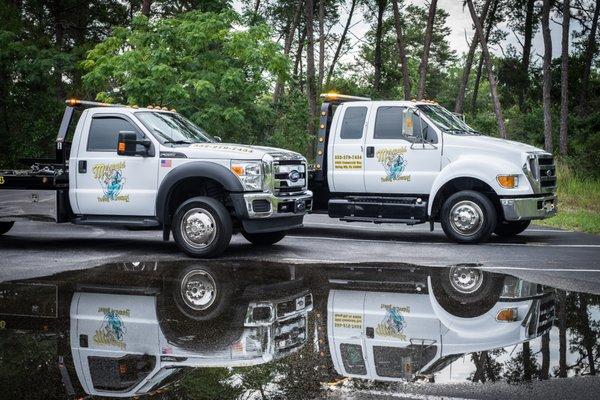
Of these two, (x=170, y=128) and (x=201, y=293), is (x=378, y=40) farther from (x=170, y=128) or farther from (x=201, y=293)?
(x=201, y=293)

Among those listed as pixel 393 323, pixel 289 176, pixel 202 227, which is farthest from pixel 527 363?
pixel 289 176

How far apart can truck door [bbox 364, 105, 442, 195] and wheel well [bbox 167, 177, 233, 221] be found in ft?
11.0

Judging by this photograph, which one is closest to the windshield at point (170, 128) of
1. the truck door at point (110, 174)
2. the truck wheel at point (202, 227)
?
the truck door at point (110, 174)

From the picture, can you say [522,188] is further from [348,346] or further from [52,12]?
[52,12]

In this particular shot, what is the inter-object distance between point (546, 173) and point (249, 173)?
18.4 feet

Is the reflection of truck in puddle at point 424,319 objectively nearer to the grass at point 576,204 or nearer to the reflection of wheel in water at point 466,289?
the reflection of wheel in water at point 466,289

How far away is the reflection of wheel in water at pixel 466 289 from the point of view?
25.8 feet

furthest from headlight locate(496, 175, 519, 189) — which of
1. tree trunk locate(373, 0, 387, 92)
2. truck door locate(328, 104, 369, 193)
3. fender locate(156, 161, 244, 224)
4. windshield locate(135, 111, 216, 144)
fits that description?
tree trunk locate(373, 0, 387, 92)

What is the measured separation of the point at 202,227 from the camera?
1130cm

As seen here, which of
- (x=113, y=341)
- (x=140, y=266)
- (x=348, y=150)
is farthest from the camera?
(x=348, y=150)

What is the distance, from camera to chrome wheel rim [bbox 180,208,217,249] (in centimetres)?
1127

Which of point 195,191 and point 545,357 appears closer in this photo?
point 545,357

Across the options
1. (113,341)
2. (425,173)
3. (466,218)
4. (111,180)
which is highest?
(425,173)

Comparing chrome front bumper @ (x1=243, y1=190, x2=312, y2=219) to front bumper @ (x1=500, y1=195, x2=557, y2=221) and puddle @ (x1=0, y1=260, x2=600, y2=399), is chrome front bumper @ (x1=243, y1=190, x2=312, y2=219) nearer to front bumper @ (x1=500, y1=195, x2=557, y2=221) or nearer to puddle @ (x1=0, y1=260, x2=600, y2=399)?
puddle @ (x1=0, y1=260, x2=600, y2=399)
